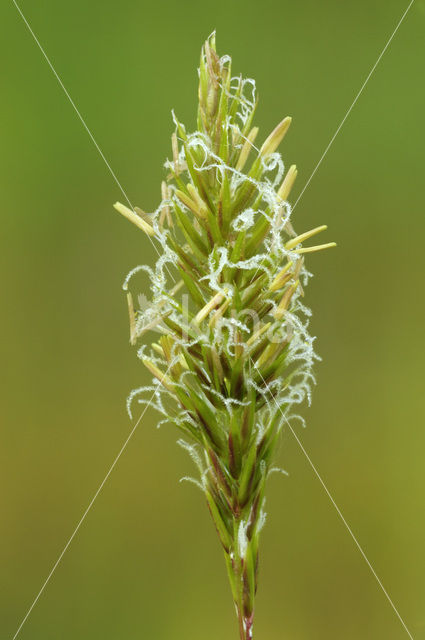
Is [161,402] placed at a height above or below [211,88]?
below

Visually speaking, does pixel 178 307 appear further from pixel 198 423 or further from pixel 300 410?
pixel 300 410

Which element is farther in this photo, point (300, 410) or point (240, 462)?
point (300, 410)

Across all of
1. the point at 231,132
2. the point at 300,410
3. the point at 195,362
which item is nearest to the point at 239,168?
the point at 231,132

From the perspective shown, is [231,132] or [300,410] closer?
[231,132]

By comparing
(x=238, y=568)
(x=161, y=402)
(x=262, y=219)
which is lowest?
(x=238, y=568)

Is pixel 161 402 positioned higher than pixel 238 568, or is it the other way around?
pixel 161 402

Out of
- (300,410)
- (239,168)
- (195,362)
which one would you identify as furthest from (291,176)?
(300,410)
